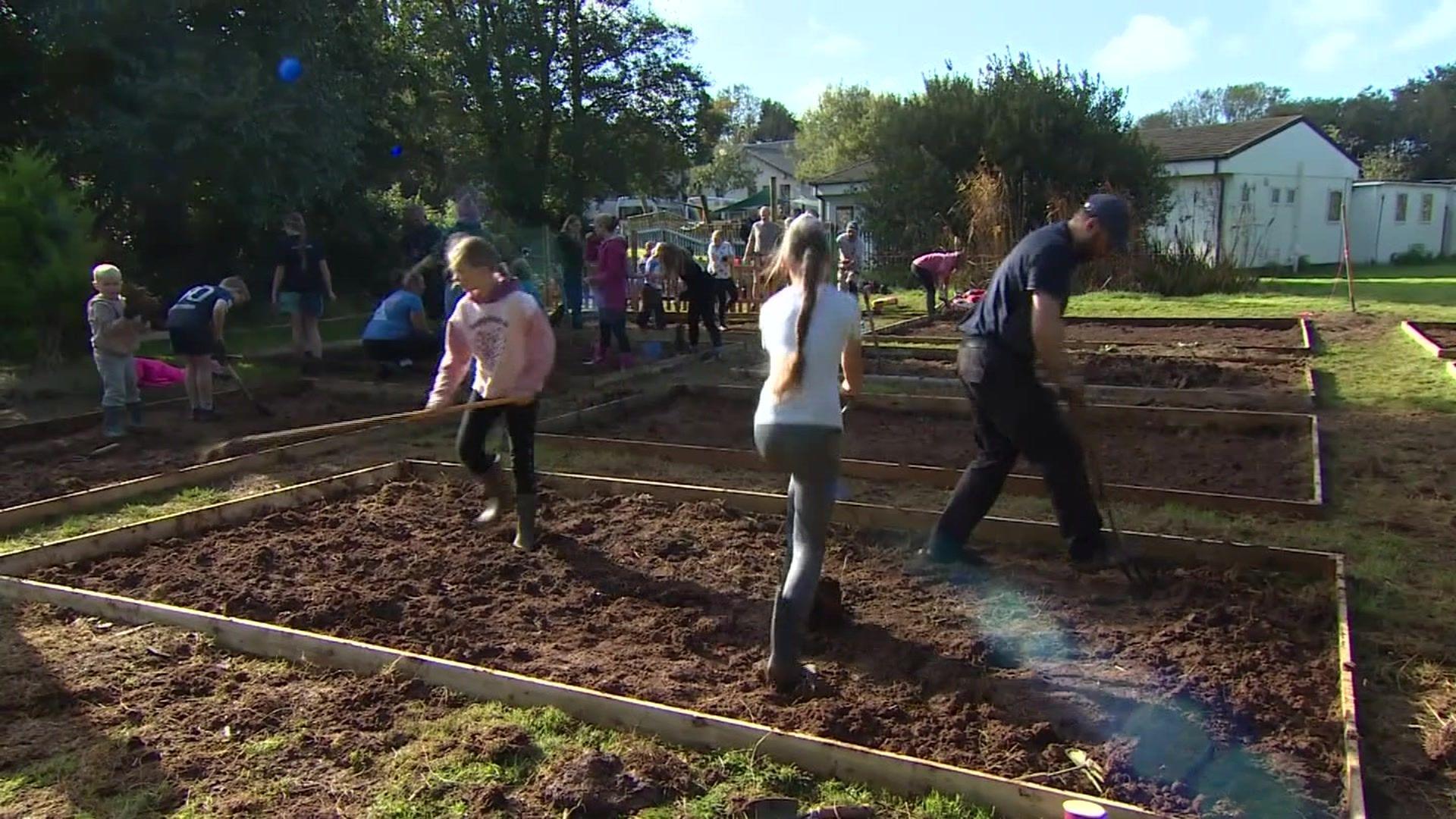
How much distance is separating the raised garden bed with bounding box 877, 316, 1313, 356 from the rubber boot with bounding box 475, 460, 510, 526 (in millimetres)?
8814

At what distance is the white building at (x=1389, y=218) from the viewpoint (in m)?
35.8

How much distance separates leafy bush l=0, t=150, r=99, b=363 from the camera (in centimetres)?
1094

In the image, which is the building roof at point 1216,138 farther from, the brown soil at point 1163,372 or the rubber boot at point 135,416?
the rubber boot at point 135,416

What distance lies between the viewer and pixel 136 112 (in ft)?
42.6

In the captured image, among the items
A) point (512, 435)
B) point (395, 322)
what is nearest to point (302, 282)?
point (395, 322)

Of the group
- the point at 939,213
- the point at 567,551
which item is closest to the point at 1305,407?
the point at 567,551

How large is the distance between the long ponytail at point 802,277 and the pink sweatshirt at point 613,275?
320 inches

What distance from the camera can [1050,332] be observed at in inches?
176

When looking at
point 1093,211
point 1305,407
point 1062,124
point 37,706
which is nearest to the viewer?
point 37,706

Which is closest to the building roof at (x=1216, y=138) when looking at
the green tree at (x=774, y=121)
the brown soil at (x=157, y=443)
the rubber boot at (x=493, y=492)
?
the brown soil at (x=157, y=443)

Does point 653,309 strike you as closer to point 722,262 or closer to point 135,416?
point 722,262

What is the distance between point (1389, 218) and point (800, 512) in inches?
1569

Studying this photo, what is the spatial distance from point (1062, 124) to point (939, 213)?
366 centimetres

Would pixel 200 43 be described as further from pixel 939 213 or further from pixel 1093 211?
pixel 939 213
